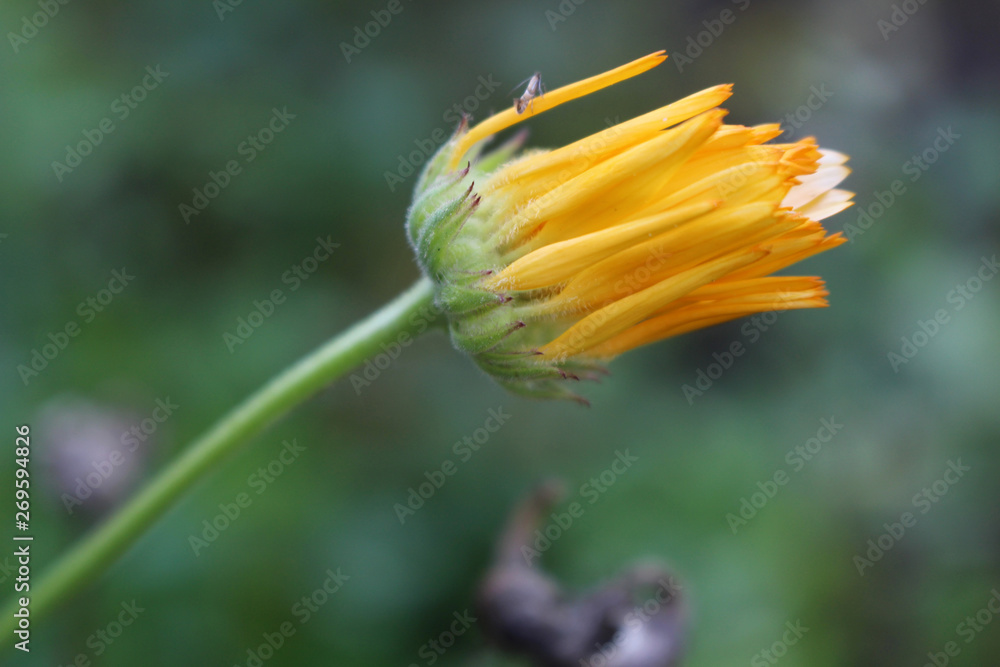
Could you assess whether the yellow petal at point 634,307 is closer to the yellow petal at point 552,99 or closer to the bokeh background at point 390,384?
the yellow petal at point 552,99

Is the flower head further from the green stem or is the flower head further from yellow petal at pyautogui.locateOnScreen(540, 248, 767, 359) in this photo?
the green stem

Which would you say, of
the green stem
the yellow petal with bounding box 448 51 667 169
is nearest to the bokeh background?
the green stem

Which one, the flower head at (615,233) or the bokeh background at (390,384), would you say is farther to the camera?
the bokeh background at (390,384)

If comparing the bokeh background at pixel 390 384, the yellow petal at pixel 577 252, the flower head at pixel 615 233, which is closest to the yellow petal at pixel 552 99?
the flower head at pixel 615 233

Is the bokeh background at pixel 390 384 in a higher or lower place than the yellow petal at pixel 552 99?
lower

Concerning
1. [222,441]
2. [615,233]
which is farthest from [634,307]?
[222,441]

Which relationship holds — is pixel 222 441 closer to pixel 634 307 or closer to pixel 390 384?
pixel 634 307
